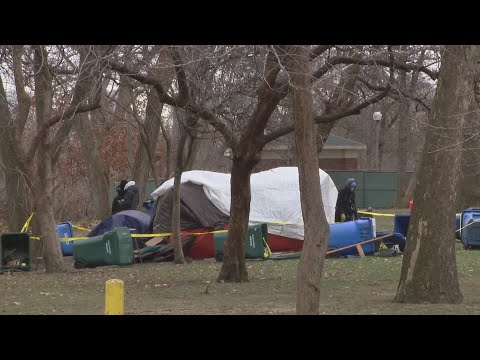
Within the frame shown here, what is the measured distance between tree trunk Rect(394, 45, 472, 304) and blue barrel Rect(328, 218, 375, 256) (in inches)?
313

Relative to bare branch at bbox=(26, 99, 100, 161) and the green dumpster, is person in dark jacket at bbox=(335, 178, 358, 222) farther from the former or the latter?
bare branch at bbox=(26, 99, 100, 161)

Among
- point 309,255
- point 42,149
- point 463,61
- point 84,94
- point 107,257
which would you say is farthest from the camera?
point 107,257

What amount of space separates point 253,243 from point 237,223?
473 cm

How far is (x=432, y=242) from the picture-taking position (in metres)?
12.5

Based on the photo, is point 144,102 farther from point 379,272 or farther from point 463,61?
point 463,61

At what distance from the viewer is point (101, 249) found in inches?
766

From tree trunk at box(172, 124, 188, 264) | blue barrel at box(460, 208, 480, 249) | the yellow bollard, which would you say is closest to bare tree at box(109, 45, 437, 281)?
tree trunk at box(172, 124, 188, 264)

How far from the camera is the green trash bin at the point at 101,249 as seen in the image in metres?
19.4

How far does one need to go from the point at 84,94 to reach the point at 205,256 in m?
6.83

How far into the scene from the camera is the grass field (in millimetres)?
12250

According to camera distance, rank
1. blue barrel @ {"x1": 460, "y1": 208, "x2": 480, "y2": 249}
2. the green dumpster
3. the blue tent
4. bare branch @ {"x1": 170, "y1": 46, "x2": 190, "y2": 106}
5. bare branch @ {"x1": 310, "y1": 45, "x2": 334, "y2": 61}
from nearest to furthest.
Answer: bare branch @ {"x1": 310, "y1": 45, "x2": 334, "y2": 61}, bare branch @ {"x1": 170, "y1": 46, "x2": 190, "y2": 106}, the green dumpster, the blue tent, blue barrel @ {"x1": 460, "y1": 208, "x2": 480, "y2": 249}

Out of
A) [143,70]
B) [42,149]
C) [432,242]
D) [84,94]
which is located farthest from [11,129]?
[432,242]

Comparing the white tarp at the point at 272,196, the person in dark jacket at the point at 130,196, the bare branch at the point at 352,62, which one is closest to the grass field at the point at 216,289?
the white tarp at the point at 272,196

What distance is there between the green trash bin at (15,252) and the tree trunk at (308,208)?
1021cm
